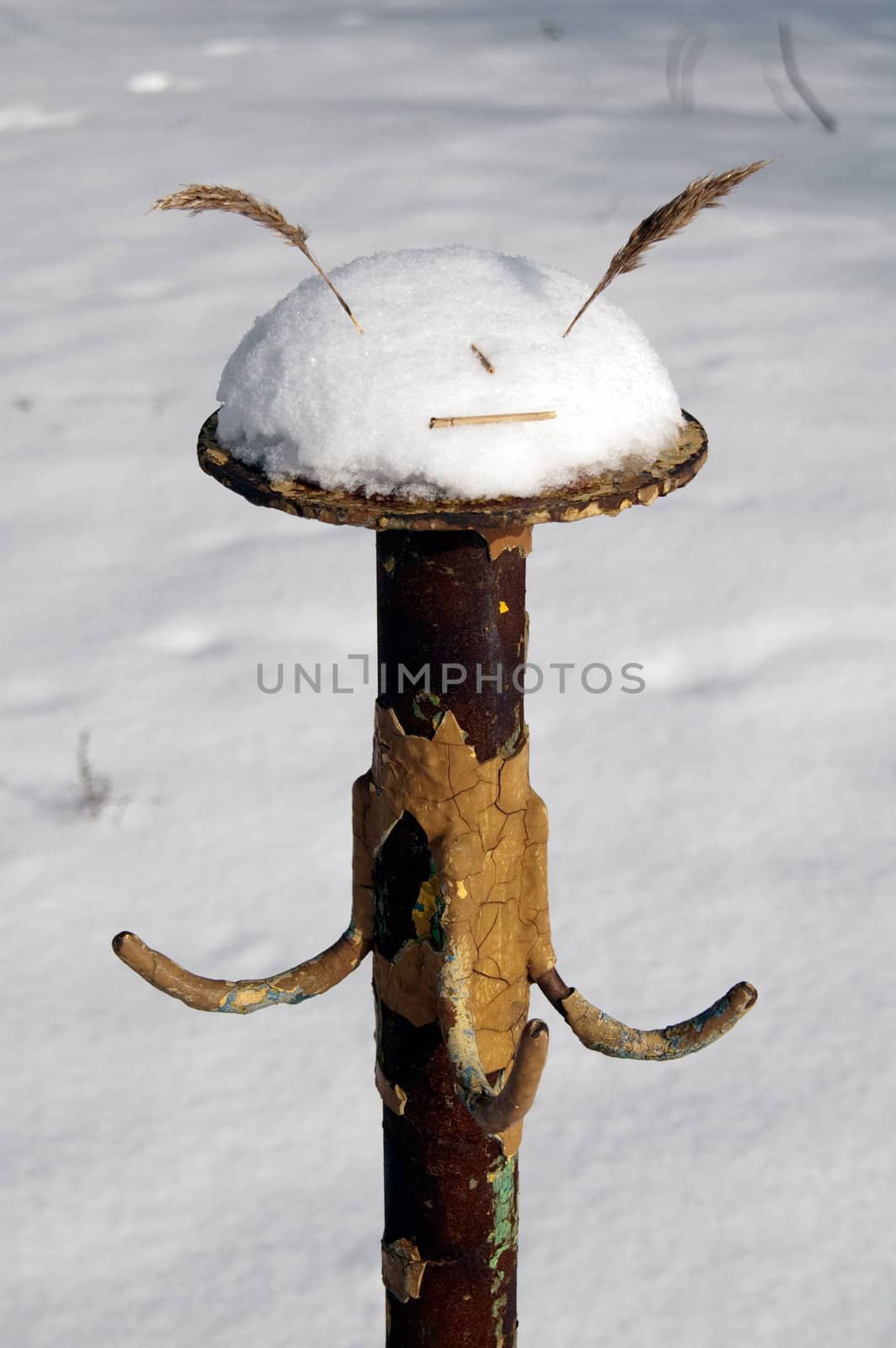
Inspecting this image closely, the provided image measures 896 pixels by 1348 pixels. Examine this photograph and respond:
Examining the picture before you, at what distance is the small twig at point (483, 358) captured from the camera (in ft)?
4.70

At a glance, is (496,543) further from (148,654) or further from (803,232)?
(803,232)

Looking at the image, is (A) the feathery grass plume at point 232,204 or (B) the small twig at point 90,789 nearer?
(A) the feathery grass plume at point 232,204

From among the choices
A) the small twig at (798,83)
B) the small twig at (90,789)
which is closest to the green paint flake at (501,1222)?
the small twig at (90,789)

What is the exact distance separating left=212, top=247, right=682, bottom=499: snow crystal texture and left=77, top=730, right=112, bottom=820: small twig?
1.95 metres

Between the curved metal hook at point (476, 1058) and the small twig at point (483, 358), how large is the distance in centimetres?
54

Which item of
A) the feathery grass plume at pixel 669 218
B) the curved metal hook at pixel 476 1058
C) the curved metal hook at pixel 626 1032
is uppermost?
the feathery grass plume at pixel 669 218

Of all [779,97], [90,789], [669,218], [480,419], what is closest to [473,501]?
[480,419]

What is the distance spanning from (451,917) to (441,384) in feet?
1.66

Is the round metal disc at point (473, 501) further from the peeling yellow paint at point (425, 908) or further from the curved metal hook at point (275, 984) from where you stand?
the curved metal hook at point (275, 984)

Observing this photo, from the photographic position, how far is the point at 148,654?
12.0ft

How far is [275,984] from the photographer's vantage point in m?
1.71

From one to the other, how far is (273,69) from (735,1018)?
5.10 metres

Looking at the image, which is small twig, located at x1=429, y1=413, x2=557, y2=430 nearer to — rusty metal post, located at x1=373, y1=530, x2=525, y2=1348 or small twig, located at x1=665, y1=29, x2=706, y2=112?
rusty metal post, located at x1=373, y1=530, x2=525, y2=1348

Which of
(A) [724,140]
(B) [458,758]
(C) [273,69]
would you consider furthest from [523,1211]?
(C) [273,69]
